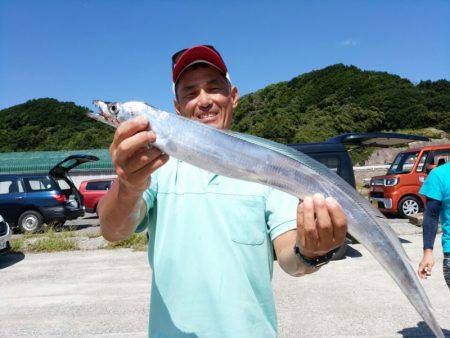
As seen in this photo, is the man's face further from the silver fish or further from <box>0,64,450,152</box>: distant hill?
<box>0,64,450,152</box>: distant hill

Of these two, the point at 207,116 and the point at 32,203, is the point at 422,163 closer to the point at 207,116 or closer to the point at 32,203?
the point at 207,116

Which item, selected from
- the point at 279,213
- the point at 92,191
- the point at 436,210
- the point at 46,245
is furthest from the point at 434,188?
the point at 92,191

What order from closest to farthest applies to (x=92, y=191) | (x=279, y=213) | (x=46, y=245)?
(x=279, y=213)
(x=46, y=245)
(x=92, y=191)

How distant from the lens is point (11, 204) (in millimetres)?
13898

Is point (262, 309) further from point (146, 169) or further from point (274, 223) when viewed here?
point (146, 169)

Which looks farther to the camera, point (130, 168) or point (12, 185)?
point (12, 185)

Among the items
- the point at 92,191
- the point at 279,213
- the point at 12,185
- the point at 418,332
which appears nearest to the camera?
the point at 279,213

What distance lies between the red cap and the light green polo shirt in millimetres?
684

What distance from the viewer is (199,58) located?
2.17 m

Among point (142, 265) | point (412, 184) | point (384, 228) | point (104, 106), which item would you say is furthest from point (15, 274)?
point (412, 184)

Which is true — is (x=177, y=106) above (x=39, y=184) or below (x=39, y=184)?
above

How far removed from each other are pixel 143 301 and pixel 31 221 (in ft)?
32.1

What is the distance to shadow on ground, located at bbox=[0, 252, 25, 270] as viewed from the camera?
912 centimetres

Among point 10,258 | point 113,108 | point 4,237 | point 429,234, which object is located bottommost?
point 10,258
